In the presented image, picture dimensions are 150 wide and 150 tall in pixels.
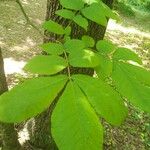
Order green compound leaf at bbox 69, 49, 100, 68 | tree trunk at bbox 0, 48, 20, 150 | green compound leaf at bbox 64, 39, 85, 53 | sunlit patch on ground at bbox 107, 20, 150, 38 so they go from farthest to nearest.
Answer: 1. sunlit patch on ground at bbox 107, 20, 150, 38
2. tree trunk at bbox 0, 48, 20, 150
3. green compound leaf at bbox 64, 39, 85, 53
4. green compound leaf at bbox 69, 49, 100, 68

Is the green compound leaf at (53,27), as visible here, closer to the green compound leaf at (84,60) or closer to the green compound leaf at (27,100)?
the green compound leaf at (84,60)

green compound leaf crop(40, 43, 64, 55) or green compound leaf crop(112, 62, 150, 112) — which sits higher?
green compound leaf crop(112, 62, 150, 112)

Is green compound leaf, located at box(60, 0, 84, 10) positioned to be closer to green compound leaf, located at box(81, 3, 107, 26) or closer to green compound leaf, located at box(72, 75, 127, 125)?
green compound leaf, located at box(81, 3, 107, 26)

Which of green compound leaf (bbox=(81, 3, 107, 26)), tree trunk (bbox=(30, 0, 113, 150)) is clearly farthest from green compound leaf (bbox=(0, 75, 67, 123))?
tree trunk (bbox=(30, 0, 113, 150))

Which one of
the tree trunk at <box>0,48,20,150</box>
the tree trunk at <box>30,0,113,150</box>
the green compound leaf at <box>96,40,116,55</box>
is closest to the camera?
the green compound leaf at <box>96,40,116,55</box>

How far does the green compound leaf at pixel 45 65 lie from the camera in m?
0.87

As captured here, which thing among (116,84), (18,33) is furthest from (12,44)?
(116,84)

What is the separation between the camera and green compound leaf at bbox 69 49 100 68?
943 millimetres

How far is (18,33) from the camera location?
25.8ft

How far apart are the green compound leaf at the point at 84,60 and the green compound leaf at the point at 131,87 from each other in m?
0.08

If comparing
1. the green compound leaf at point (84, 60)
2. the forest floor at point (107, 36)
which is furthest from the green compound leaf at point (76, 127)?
the forest floor at point (107, 36)

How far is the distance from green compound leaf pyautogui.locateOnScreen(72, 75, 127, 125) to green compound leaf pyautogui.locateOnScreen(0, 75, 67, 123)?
0.21 feet

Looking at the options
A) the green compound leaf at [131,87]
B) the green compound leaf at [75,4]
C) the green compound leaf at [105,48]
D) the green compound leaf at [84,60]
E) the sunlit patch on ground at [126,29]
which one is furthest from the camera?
the sunlit patch on ground at [126,29]

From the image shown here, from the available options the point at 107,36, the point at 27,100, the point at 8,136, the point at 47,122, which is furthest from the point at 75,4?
the point at 107,36
